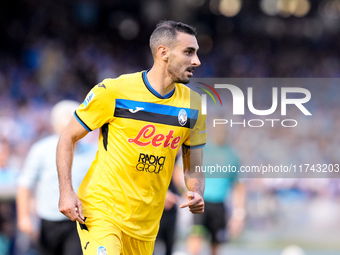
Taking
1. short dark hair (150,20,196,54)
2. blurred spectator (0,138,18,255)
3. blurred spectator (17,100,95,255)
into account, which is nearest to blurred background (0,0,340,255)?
blurred spectator (0,138,18,255)

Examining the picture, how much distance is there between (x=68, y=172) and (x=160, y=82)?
935 mm

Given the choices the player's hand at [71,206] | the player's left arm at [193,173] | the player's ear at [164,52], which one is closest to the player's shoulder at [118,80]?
the player's ear at [164,52]

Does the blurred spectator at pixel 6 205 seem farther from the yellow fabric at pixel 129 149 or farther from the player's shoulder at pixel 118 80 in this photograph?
the player's shoulder at pixel 118 80

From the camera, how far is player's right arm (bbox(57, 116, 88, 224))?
13.3ft

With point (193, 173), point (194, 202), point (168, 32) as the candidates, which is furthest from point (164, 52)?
point (194, 202)

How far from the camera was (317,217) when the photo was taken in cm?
1180

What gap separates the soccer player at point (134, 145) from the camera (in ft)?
13.9

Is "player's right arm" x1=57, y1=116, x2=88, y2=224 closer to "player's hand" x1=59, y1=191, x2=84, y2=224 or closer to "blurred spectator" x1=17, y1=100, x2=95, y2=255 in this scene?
"player's hand" x1=59, y1=191, x2=84, y2=224

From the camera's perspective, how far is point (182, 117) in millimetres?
4492

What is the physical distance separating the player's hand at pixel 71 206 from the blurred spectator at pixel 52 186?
2.08m

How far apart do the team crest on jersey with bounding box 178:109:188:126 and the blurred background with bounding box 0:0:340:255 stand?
4.35 metres

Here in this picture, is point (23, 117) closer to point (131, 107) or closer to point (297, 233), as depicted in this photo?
point (297, 233)

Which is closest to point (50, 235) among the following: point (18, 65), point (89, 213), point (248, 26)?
point (89, 213)

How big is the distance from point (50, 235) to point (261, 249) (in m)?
5.15
